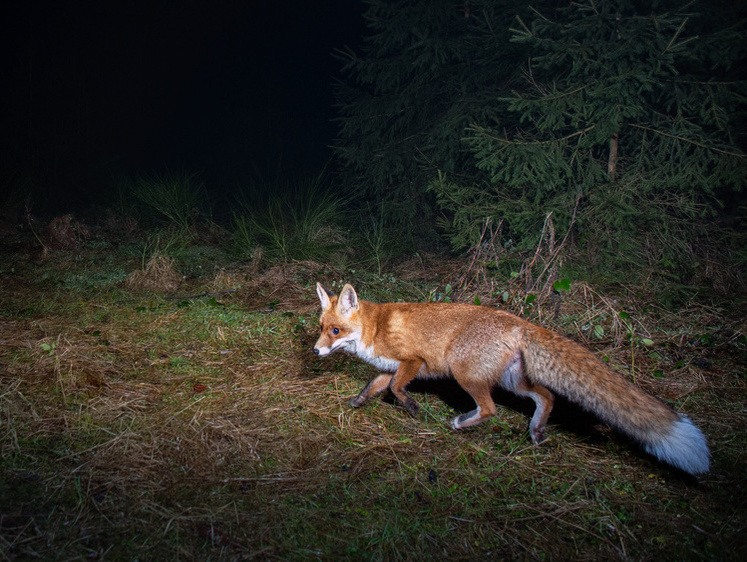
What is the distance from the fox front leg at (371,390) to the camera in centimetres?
290

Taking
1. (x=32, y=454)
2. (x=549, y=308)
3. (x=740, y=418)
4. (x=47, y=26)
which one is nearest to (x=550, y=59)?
(x=549, y=308)

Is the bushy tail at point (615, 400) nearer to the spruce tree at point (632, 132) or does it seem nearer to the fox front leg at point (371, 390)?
the fox front leg at point (371, 390)

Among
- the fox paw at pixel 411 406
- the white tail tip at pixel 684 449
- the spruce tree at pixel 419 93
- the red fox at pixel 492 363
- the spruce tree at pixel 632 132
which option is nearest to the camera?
the white tail tip at pixel 684 449

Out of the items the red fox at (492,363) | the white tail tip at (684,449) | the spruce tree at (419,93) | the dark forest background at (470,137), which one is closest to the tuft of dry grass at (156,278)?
the dark forest background at (470,137)

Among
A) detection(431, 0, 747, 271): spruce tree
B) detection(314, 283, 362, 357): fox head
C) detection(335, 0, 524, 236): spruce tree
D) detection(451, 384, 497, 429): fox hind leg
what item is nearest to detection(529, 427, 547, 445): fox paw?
detection(451, 384, 497, 429): fox hind leg

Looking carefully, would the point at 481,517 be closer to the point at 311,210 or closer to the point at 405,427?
the point at 405,427

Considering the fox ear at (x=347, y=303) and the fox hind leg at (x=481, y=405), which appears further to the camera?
the fox ear at (x=347, y=303)

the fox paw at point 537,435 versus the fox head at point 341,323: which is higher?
the fox head at point 341,323

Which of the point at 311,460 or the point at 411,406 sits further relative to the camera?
the point at 411,406

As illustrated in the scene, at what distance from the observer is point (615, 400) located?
2.13m

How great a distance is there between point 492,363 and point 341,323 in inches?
37.2

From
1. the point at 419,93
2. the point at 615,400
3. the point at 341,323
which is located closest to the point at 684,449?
the point at 615,400

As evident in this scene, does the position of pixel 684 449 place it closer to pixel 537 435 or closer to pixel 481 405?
pixel 537 435

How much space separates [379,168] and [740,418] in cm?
573
